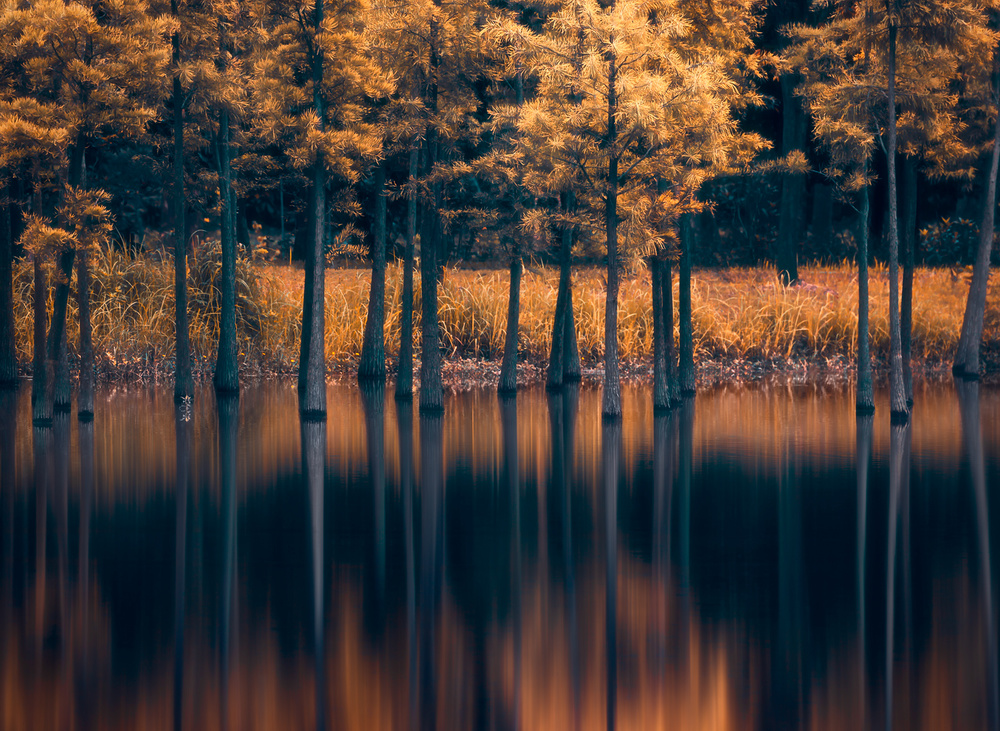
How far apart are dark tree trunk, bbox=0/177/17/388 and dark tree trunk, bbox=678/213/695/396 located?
49.4 feet

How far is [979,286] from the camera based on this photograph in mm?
34625

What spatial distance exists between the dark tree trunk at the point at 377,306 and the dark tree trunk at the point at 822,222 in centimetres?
2407

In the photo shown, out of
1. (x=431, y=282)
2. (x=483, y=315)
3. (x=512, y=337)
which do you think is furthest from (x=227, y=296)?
(x=483, y=315)

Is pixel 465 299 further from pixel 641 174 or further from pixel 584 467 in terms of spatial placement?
pixel 584 467

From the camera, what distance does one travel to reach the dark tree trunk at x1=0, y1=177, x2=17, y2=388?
1120 inches

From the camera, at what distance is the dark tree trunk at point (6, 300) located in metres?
28.5

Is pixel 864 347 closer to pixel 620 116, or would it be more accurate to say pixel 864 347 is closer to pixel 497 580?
pixel 620 116

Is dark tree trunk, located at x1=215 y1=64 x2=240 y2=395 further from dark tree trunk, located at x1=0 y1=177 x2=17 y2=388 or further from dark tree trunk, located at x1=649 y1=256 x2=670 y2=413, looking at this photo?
dark tree trunk, located at x1=649 y1=256 x2=670 y2=413

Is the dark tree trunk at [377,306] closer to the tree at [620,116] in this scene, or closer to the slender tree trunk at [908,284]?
the tree at [620,116]

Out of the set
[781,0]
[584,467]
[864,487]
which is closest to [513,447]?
[584,467]

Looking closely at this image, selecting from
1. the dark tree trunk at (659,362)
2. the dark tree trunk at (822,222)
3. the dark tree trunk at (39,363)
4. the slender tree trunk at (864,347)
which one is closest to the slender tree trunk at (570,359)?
the dark tree trunk at (659,362)

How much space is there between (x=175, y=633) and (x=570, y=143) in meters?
16.2

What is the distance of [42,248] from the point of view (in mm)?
23422

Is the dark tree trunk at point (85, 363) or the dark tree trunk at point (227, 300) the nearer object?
the dark tree trunk at point (85, 363)
